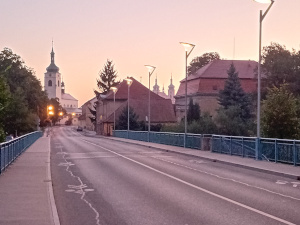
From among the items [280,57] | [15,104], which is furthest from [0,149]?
[280,57]

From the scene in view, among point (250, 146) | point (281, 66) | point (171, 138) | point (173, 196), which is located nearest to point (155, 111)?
point (281, 66)

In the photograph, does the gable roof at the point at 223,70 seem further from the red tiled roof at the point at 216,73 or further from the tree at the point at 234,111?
the tree at the point at 234,111

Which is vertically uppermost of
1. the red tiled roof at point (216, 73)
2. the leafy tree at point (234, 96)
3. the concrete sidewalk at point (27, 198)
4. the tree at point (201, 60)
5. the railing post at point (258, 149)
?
the tree at point (201, 60)

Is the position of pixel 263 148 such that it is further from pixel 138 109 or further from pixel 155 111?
pixel 138 109

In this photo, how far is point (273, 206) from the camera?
12.0 meters

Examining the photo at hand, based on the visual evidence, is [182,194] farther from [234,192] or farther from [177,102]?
[177,102]

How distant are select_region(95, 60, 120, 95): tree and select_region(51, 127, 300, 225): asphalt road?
97.8 m

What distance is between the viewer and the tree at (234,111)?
58.4 m

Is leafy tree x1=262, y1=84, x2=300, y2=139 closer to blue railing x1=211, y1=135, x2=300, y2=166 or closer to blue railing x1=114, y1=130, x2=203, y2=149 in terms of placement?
blue railing x1=211, y1=135, x2=300, y2=166

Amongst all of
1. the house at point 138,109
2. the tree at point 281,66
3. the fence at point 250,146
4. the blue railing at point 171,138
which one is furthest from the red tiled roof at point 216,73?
the fence at point 250,146

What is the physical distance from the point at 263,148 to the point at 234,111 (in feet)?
119

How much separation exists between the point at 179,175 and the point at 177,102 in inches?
3238

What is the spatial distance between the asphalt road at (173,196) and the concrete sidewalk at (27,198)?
318mm

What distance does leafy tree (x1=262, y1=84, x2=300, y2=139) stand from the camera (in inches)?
1252
